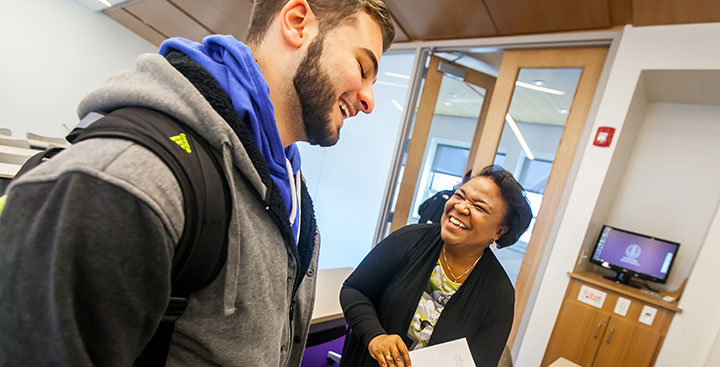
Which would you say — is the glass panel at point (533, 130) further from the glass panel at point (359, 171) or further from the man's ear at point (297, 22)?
the man's ear at point (297, 22)

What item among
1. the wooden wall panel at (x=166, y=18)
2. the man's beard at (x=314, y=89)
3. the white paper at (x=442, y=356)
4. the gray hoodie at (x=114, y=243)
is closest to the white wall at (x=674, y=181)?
the white paper at (x=442, y=356)

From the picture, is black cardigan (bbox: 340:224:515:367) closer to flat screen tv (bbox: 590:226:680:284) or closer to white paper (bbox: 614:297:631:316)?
white paper (bbox: 614:297:631:316)

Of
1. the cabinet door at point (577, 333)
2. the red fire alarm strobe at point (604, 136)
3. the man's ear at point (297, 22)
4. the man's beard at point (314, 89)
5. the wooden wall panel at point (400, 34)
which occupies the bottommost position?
the cabinet door at point (577, 333)

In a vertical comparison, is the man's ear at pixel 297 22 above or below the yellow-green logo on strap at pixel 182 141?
above

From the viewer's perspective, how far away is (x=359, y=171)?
3.75m

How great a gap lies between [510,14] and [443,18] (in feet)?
1.92

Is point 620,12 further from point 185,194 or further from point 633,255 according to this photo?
point 185,194

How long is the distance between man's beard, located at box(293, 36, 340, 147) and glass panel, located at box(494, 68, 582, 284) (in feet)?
7.94

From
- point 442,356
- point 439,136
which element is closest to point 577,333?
point 442,356

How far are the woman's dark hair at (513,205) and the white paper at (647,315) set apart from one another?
168 centimetres

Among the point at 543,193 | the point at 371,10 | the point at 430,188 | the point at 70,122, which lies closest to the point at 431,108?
the point at 430,188

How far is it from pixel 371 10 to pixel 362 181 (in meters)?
3.01

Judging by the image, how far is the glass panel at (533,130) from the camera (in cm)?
257

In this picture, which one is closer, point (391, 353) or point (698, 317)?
point (391, 353)
